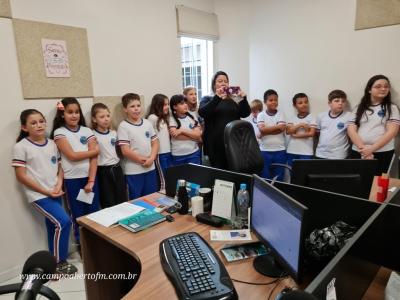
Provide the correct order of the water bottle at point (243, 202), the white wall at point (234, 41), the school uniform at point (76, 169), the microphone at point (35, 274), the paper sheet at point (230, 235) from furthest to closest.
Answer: the white wall at point (234, 41)
the school uniform at point (76, 169)
the water bottle at point (243, 202)
the paper sheet at point (230, 235)
the microphone at point (35, 274)

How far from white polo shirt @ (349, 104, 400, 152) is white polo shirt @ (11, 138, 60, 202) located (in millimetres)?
3071

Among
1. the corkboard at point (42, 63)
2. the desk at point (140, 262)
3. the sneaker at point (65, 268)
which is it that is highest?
the corkboard at point (42, 63)

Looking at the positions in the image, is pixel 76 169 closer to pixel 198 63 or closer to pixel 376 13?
pixel 198 63

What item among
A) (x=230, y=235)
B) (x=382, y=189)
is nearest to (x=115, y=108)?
(x=230, y=235)

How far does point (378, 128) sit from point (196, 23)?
253cm

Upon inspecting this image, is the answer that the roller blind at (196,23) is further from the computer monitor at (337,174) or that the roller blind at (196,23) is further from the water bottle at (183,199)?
the computer monitor at (337,174)

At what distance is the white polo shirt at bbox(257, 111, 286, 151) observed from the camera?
3.60m

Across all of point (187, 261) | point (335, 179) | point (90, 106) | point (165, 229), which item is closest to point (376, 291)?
point (335, 179)

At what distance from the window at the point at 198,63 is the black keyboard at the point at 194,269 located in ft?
10.8

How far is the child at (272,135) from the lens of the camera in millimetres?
3574

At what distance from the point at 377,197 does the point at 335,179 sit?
46 centimetres

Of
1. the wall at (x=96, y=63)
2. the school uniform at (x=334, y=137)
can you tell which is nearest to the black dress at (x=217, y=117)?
the wall at (x=96, y=63)

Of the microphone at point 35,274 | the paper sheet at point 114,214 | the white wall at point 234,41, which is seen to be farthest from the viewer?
the white wall at point 234,41

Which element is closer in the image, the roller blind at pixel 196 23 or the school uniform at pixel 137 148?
the school uniform at pixel 137 148
